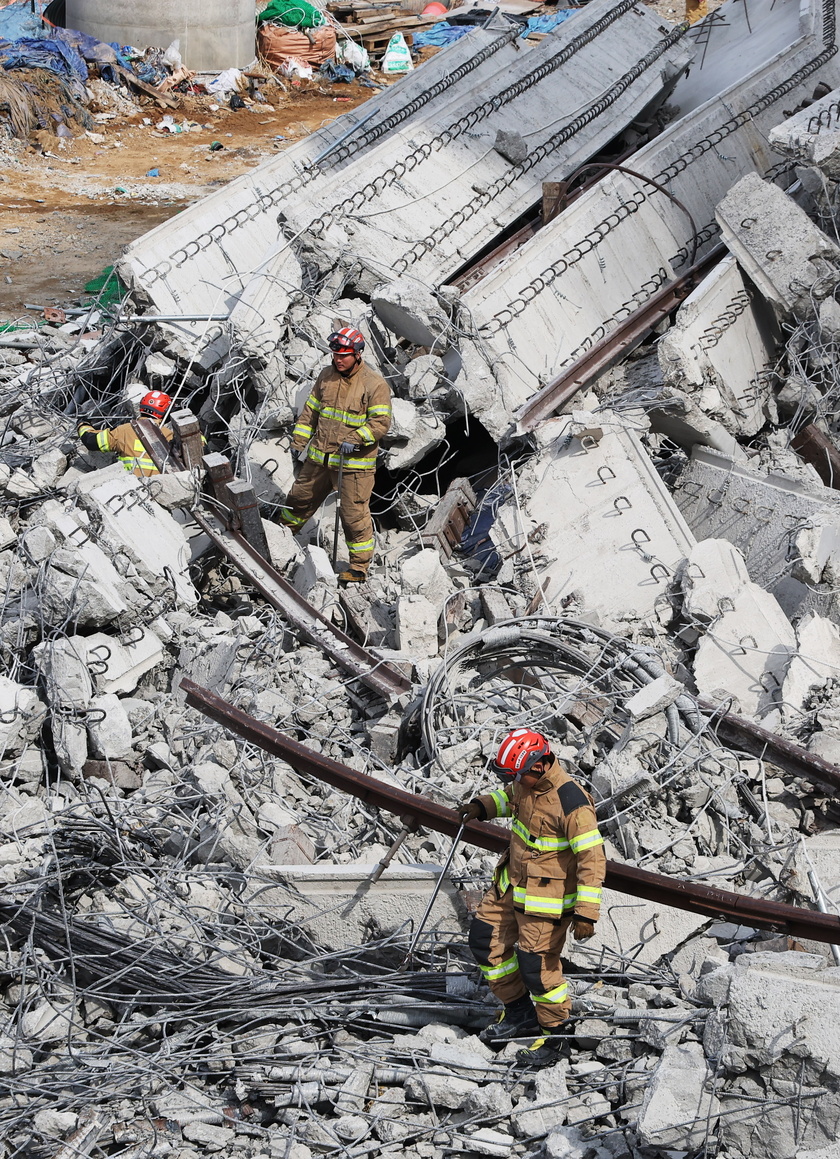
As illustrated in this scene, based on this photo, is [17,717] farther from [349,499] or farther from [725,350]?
[725,350]

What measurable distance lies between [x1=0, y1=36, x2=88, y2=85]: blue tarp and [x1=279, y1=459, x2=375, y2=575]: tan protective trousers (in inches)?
464

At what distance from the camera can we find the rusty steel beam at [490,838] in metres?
4.04

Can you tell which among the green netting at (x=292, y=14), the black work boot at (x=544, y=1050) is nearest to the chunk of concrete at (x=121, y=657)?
the black work boot at (x=544, y=1050)

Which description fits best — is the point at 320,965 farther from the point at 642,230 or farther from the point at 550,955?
the point at 642,230

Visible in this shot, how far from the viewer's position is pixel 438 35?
19.8 meters

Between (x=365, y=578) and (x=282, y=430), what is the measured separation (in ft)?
4.54

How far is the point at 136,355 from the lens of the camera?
8719mm

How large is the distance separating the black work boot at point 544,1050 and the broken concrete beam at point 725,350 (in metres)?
4.80

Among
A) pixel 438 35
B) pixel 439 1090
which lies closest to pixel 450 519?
pixel 439 1090

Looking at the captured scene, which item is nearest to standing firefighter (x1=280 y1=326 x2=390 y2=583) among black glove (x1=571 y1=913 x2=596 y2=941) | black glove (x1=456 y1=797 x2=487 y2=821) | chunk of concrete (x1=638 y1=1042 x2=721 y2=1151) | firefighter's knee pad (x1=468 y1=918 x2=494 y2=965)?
black glove (x1=456 y1=797 x2=487 y2=821)

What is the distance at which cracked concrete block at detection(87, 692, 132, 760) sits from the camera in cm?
588

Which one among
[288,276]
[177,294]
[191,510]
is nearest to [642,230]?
[288,276]

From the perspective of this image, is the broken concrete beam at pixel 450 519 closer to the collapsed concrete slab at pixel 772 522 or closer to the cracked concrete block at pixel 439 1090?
the collapsed concrete slab at pixel 772 522

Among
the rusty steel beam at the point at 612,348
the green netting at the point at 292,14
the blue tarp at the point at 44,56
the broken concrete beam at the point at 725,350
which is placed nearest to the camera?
the broken concrete beam at the point at 725,350
